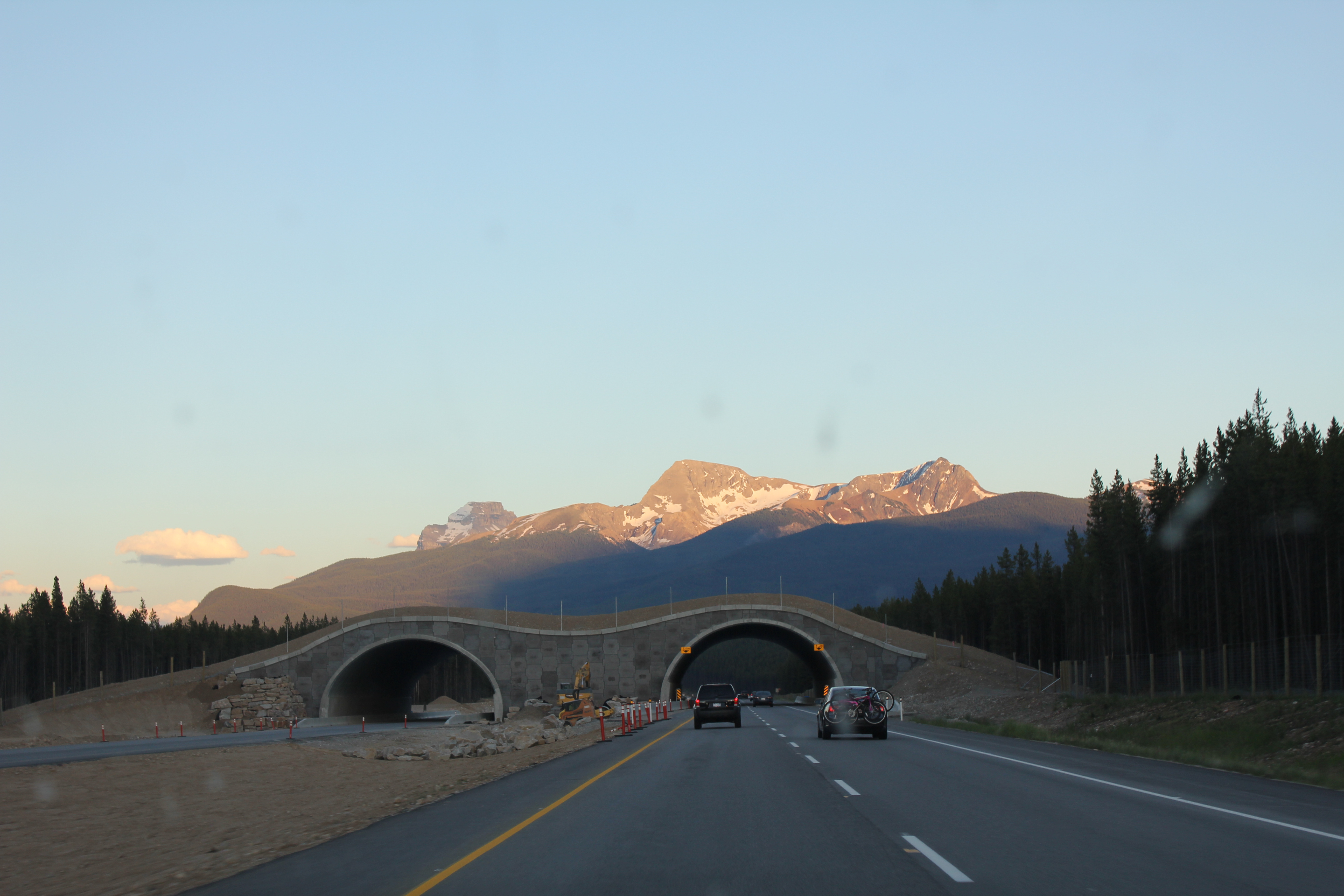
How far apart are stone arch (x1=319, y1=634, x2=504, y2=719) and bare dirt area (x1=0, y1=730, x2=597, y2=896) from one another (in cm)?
6191

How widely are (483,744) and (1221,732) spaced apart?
72.0 feet

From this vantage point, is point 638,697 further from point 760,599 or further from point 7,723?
point 7,723

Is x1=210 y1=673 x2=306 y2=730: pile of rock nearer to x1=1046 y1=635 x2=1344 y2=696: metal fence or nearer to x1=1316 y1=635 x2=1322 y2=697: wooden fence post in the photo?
x1=1046 y1=635 x2=1344 y2=696: metal fence

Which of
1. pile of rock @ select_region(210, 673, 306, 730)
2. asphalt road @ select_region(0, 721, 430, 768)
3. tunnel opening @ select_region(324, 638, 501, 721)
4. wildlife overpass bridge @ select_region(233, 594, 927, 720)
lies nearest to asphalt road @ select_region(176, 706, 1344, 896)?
asphalt road @ select_region(0, 721, 430, 768)

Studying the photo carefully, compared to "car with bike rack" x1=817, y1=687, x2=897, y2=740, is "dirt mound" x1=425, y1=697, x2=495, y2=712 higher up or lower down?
lower down

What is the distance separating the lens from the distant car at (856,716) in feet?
108

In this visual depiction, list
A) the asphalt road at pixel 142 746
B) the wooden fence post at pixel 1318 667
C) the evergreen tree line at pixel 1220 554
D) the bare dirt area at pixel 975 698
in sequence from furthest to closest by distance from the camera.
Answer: the evergreen tree line at pixel 1220 554 → the bare dirt area at pixel 975 698 → the asphalt road at pixel 142 746 → the wooden fence post at pixel 1318 667

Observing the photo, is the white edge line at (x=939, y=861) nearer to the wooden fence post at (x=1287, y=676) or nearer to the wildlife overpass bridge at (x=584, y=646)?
the wooden fence post at (x=1287, y=676)

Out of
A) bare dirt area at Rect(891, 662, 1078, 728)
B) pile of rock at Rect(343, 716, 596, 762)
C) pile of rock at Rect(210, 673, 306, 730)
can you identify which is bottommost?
pile of rock at Rect(210, 673, 306, 730)

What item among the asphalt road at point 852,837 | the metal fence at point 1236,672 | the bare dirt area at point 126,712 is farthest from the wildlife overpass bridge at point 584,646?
the asphalt road at point 852,837

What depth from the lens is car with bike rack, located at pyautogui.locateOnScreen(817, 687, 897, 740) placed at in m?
32.9

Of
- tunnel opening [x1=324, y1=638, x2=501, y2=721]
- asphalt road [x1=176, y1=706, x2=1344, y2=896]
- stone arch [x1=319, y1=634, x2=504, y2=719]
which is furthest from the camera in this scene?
tunnel opening [x1=324, y1=638, x2=501, y2=721]

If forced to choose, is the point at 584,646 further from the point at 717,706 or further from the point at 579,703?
the point at 717,706

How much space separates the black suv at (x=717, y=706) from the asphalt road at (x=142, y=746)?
55.0ft
